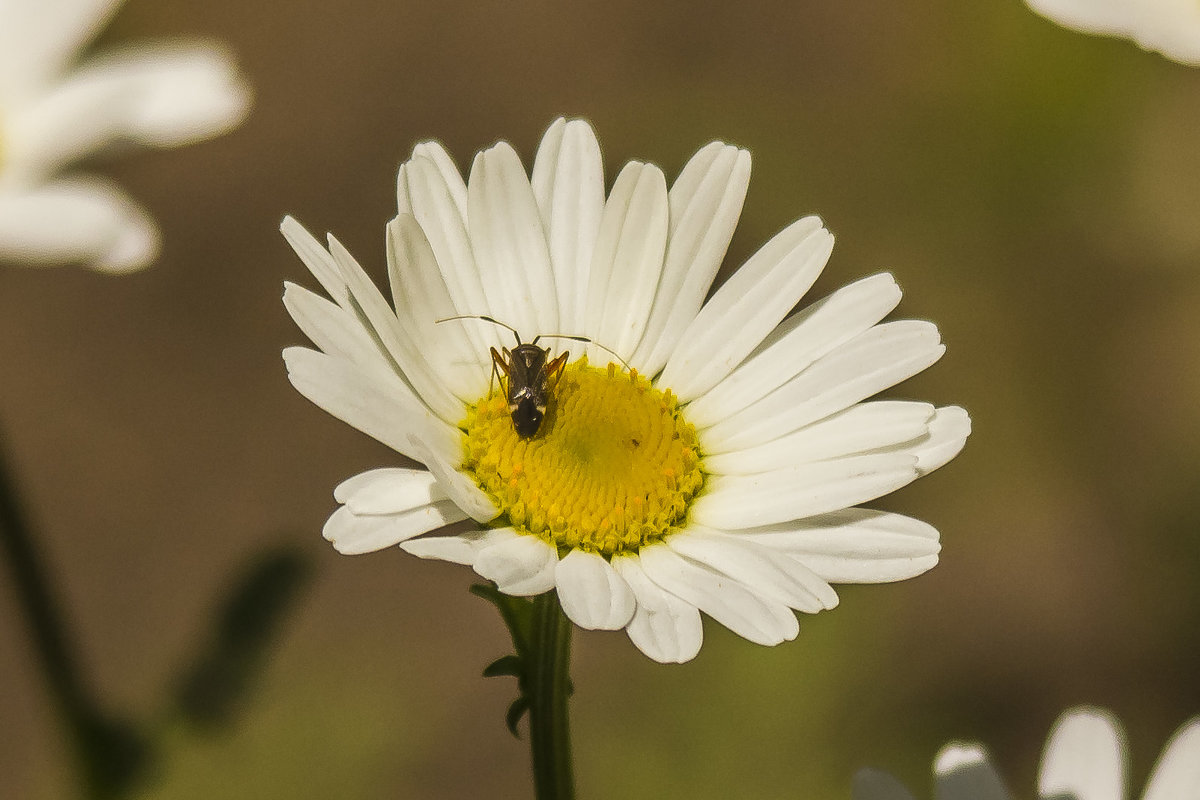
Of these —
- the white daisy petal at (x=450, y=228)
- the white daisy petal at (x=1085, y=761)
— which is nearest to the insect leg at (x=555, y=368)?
the white daisy petal at (x=450, y=228)

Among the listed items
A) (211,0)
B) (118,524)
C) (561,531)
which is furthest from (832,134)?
(561,531)

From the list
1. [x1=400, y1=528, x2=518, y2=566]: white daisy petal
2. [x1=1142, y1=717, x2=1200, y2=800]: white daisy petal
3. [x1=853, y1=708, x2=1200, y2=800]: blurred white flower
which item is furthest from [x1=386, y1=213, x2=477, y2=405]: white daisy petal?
[x1=1142, y1=717, x2=1200, y2=800]: white daisy petal

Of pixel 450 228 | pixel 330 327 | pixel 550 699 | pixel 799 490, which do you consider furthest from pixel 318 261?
pixel 799 490

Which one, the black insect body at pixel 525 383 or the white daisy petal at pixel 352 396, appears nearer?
the white daisy petal at pixel 352 396

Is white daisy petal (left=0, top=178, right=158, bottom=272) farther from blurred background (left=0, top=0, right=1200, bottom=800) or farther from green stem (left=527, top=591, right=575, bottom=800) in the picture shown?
blurred background (left=0, top=0, right=1200, bottom=800)

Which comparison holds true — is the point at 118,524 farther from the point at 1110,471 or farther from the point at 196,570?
the point at 1110,471

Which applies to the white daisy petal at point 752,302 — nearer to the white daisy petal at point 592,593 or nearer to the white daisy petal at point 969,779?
the white daisy petal at point 592,593
